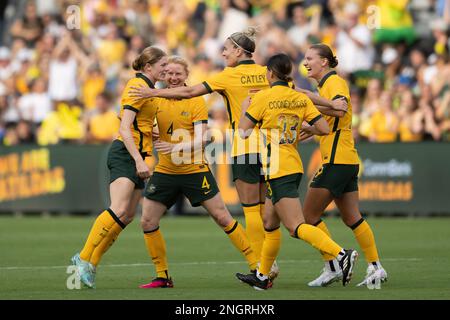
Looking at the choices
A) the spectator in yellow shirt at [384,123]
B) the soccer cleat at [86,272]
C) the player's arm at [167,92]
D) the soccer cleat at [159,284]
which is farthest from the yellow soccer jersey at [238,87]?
the spectator in yellow shirt at [384,123]

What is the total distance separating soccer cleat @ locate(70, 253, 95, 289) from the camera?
11.2 metres

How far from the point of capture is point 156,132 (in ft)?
39.0

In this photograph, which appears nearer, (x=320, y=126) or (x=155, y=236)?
(x=320, y=126)

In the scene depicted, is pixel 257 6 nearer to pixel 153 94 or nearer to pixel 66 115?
pixel 66 115

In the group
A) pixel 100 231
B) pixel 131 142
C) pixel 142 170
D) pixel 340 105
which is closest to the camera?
pixel 142 170

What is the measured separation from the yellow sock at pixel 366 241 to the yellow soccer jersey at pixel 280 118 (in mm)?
1214

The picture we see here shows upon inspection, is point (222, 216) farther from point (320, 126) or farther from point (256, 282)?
point (320, 126)

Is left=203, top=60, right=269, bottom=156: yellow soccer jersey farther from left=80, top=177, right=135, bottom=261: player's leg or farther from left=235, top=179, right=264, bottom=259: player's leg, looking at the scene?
left=80, top=177, right=135, bottom=261: player's leg

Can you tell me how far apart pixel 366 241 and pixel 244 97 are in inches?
75.9

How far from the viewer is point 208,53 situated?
2511cm

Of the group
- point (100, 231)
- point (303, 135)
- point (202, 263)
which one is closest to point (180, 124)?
point (303, 135)

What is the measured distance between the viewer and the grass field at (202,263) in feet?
35.1

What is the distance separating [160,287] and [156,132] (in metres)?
1.65

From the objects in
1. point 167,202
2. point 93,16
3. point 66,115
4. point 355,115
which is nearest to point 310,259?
point 167,202
